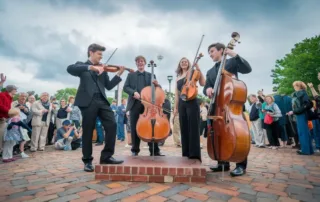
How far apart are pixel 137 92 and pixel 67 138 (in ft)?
13.2

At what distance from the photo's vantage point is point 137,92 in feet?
12.2

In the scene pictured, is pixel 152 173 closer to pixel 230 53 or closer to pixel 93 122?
pixel 93 122

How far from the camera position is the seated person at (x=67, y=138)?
6280mm

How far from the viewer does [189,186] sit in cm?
238

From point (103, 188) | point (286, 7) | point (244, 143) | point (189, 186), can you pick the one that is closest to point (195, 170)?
point (189, 186)

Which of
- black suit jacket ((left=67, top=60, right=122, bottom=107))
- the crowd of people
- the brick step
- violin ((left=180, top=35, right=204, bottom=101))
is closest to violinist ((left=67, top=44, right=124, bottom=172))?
black suit jacket ((left=67, top=60, right=122, bottom=107))

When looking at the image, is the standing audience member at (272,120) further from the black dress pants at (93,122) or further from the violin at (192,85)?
the black dress pants at (93,122)

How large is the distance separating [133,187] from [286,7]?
15.8 feet

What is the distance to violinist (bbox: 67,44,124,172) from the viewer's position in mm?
2951

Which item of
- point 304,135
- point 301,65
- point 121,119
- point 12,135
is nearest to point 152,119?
point 12,135

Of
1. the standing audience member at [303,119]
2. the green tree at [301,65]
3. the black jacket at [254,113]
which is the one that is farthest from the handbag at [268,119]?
the green tree at [301,65]

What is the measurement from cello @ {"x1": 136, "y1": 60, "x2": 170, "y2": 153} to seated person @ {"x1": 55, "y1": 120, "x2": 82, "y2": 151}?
13.2ft

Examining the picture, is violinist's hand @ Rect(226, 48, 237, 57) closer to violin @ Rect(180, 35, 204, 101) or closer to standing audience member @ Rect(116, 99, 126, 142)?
violin @ Rect(180, 35, 204, 101)

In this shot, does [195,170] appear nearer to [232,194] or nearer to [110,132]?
[232,194]
